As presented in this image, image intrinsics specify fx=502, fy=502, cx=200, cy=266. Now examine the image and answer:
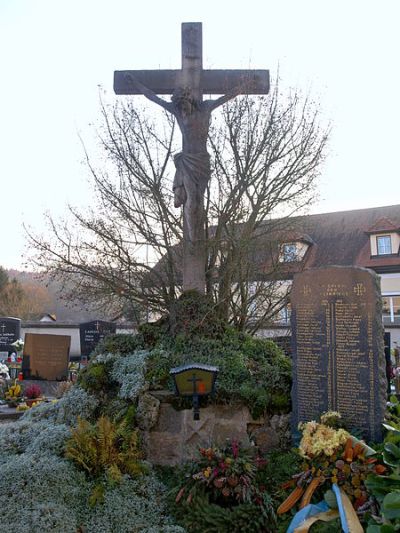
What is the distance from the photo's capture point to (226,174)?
8305mm

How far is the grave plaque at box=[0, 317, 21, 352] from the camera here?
18.7 meters

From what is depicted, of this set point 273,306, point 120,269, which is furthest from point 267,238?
point 120,269

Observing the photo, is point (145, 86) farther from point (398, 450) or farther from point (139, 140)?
point (398, 450)

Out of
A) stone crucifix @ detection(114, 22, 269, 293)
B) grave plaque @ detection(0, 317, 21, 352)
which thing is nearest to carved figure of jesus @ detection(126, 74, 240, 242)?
stone crucifix @ detection(114, 22, 269, 293)

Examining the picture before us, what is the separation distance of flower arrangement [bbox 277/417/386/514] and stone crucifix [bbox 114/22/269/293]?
10.9 feet

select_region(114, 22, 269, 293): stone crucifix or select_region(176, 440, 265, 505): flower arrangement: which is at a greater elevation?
select_region(114, 22, 269, 293): stone crucifix

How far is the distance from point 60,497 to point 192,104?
567cm

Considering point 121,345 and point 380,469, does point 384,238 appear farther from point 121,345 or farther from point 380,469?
point 380,469

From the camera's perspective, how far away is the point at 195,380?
18.3ft

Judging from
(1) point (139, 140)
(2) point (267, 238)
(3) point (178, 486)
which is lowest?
(3) point (178, 486)

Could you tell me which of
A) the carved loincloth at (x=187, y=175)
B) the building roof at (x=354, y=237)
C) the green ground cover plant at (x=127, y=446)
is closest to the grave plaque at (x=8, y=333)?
the building roof at (x=354, y=237)

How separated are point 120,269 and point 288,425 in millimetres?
3882

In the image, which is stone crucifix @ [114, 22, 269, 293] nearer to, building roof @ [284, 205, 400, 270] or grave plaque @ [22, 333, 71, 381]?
grave plaque @ [22, 333, 71, 381]

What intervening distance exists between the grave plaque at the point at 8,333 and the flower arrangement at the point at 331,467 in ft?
52.1
